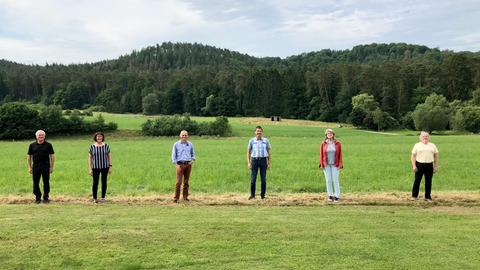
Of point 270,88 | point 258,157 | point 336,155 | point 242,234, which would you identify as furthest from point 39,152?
point 270,88

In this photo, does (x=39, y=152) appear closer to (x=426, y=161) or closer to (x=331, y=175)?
(x=331, y=175)

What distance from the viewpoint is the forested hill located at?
9625cm

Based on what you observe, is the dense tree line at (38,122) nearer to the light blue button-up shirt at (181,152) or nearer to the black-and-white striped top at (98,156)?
the black-and-white striped top at (98,156)

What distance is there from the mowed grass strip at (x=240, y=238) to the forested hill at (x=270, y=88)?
293ft

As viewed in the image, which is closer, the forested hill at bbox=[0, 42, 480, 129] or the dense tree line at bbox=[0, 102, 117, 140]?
the dense tree line at bbox=[0, 102, 117, 140]

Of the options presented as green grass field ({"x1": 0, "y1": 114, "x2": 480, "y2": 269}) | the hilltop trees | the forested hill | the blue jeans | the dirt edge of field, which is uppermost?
the forested hill

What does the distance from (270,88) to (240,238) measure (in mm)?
108621

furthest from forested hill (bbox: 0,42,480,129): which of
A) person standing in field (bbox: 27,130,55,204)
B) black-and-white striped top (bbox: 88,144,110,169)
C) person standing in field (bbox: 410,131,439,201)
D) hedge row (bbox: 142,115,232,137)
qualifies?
person standing in field (bbox: 27,130,55,204)

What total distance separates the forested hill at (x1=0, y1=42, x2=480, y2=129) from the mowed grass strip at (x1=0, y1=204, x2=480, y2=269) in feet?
293

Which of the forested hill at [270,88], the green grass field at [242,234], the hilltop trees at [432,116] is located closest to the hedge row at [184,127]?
the hilltop trees at [432,116]

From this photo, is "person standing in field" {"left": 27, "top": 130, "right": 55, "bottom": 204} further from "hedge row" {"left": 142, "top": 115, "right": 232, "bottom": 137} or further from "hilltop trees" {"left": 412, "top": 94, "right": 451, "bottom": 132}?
"hilltop trees" {"left": 412, "top": 94, "right": 451, "bottom": 132}

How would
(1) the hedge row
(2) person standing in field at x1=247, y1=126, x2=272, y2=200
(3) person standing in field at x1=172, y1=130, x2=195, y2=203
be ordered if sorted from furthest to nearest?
(1) the hedge row
(2) person standing in field at x1=247, y1=126, x2=272, y2=200
(3) person standing in field at x1=172, y1=130, x2=195, y2=203

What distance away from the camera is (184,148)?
13.7 m

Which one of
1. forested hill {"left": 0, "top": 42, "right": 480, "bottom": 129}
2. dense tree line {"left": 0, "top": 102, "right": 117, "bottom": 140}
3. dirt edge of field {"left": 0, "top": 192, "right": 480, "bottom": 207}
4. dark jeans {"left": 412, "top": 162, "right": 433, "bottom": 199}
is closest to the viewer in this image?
dirt edge of field {"left": 0, "top": 192, "right": 480, "bottom": 207}
